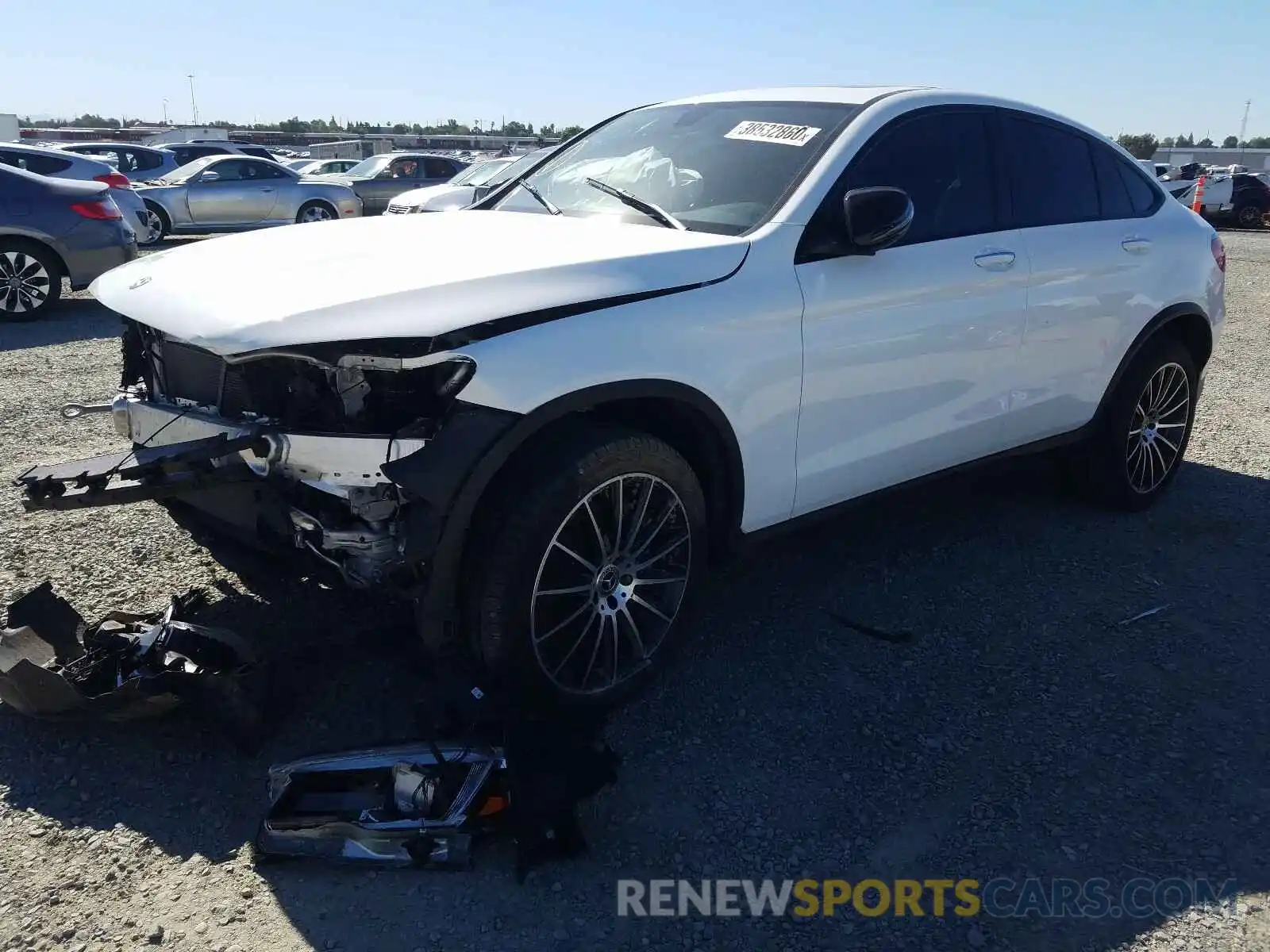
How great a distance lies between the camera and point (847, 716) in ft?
10.8

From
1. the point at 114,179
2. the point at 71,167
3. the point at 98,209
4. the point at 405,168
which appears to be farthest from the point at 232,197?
the point at 98,209

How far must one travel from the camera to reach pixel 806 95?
160 inches

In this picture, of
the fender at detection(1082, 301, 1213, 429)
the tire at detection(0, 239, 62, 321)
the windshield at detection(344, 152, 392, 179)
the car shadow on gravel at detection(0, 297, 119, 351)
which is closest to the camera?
the fender at detection(1082, 301, 1213, 429)

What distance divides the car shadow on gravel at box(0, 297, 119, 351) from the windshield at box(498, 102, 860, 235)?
580 cm

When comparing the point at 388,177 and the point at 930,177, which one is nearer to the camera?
the point at 930,177

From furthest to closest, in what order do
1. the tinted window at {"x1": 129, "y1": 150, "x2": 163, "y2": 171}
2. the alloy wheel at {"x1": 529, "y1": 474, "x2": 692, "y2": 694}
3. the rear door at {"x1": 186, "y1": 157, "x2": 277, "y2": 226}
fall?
the tinted window at {"x1": 129, "y1": 150, "x2": 163, "y2": 171}
the rear door at {"x1": 186, "y1": 157, "x2": 277, "y2": 226}
the alloy wheel at {"x1": 529, "y1": 474, "x2": 692, "y2": 694}

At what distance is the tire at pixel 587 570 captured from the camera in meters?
2.80

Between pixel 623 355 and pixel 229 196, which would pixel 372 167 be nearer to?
pixel 229 196

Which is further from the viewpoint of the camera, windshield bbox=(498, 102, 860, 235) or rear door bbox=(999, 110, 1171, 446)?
rear door bbox=(999, 110, 1171, 446)

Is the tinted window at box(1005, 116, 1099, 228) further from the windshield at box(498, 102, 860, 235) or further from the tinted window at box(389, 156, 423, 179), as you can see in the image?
the tinted window at box(389, 156, 423, 179)

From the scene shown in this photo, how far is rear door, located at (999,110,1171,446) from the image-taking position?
426 centimetres

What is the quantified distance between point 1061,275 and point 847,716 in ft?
7.27

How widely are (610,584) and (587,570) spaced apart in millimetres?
124

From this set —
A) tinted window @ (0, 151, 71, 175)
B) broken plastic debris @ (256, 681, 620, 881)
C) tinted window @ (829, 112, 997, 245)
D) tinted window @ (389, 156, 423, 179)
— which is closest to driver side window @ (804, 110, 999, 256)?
tinted window @ (829, 112, 997, 245)
